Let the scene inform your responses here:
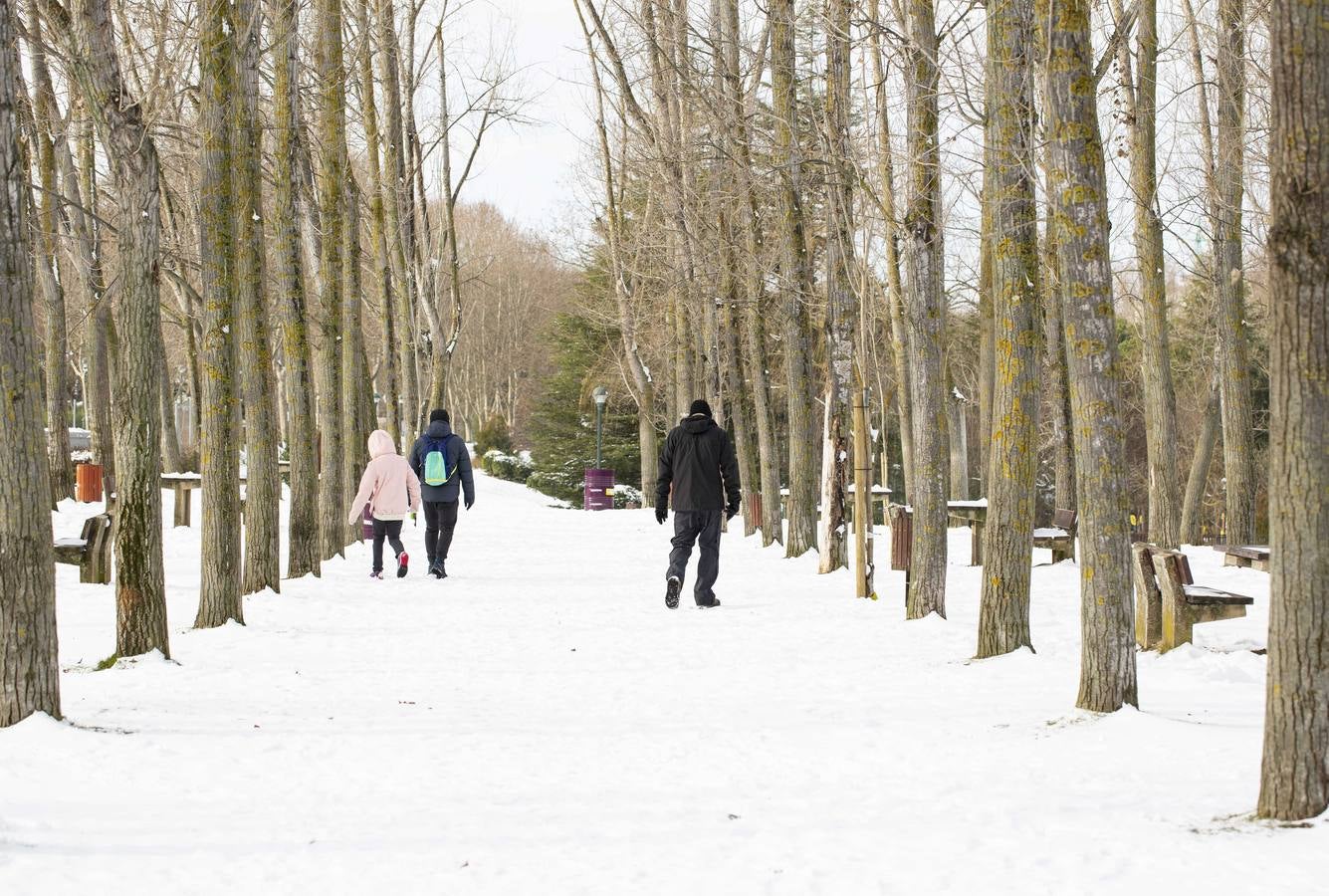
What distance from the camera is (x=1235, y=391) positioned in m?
17.7

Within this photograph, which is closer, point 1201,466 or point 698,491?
point 698,491

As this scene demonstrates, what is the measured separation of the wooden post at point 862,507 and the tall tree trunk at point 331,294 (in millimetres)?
6560

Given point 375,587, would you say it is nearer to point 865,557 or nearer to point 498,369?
point 865,557

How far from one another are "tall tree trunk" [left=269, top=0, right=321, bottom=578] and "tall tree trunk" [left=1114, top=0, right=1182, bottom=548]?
10.0 meters

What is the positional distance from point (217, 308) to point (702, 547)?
4771mm

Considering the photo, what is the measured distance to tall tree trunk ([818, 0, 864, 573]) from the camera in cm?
1283

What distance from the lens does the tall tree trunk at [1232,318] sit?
1730 cm

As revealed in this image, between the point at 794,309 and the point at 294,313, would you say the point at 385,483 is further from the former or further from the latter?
the point at 794,309

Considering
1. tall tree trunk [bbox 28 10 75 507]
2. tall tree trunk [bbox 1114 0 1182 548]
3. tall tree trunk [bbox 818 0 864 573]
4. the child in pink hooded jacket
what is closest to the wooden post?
tall tree trunk [bbox 818 0 864 573]

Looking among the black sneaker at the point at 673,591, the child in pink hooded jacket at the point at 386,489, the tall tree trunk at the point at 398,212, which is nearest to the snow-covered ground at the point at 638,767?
the black sneaker at the point at 673,591

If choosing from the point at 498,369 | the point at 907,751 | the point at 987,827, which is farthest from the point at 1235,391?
the point at 498,369

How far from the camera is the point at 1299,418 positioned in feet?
14.3

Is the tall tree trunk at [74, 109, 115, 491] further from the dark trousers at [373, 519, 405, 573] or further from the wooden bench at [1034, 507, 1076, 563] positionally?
the wooden bench at [1034, 507, 1076, 563]

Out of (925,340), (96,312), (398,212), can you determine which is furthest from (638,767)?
(398,212)
